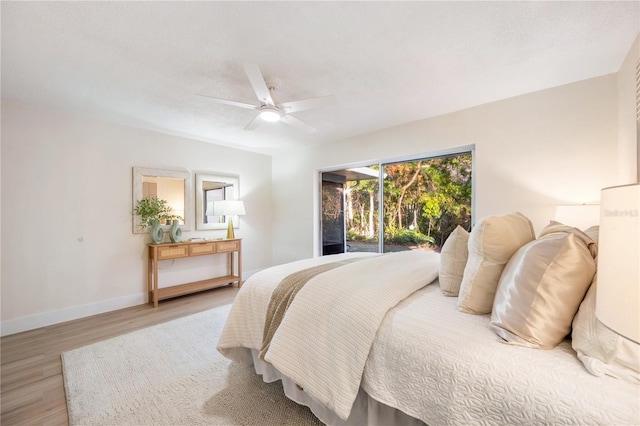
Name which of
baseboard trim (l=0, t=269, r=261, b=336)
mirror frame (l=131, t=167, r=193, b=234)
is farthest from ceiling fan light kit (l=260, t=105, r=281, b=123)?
baseboard trim (l=0, t=269, r=261, b=336)

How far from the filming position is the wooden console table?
11.4ft

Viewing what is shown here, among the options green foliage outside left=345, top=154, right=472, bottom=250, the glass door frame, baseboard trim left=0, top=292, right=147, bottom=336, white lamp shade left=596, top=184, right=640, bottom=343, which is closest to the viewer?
white lamp shade left=596, top=184, right=640, bottom=343

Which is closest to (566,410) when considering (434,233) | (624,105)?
(624,105)

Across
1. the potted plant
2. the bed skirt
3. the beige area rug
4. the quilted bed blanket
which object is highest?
the potted plant

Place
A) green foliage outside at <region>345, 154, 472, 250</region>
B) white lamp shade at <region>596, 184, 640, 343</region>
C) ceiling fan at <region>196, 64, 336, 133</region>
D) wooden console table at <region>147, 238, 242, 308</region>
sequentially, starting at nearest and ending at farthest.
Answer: white lamp shade at <region>596, 184, 640, 343</region>
ceiling fan at <region>196, 64, 336, 133</region>
green foliage outside at <region>345, 154, 472, 250</region>
wooden console table at <region>147, 238, 242, 308</region>

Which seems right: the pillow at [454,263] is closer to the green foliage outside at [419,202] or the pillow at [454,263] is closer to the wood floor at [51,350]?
the green foliage outside at [419,202]

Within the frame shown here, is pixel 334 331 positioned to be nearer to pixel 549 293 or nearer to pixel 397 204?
pixel 549 293

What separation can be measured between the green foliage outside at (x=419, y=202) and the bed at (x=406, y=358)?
181 centimetres

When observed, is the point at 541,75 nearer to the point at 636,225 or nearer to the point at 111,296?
the point at 636,225

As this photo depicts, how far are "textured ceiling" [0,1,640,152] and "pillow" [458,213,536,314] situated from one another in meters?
1.31

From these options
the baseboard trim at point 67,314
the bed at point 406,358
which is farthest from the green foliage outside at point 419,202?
the baseboard trim at point 67,314

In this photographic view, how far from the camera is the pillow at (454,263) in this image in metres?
1.50

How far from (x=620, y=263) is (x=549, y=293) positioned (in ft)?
1.49

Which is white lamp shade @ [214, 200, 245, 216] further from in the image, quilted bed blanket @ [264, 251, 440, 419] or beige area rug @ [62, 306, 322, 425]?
quilted bed blanket @ [264, 251, 440, 419]
